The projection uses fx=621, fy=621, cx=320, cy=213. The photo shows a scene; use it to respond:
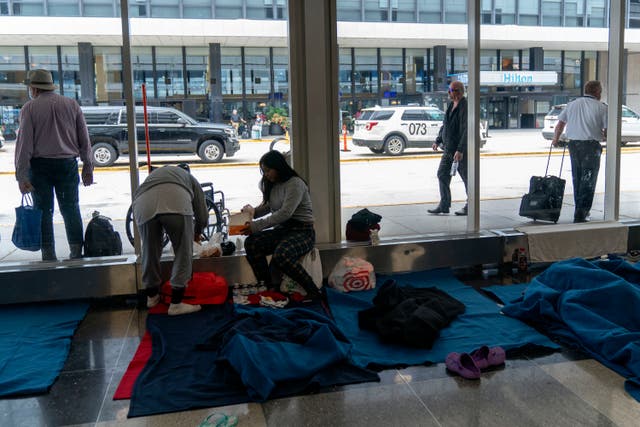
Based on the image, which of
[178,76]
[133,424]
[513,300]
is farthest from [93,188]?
[513,300]

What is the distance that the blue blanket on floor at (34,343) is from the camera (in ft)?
11.0

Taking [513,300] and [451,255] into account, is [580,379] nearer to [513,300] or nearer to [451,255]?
[513,300]

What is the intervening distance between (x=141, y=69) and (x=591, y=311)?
12.2 feet

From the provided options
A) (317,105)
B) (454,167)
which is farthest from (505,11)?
(317,105)

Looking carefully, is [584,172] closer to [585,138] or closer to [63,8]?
[585,138]

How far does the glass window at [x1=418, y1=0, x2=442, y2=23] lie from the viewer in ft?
18.1

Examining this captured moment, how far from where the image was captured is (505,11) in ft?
18.6

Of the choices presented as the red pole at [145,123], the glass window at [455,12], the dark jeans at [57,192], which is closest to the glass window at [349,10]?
the glass window at [455,12]

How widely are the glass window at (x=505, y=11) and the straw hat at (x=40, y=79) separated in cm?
389

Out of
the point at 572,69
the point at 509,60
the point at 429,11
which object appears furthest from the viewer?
the point at 572,69

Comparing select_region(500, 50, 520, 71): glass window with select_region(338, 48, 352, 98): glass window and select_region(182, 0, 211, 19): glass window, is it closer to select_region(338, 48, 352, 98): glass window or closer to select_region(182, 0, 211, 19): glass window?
select_region(338, 48, 352, 98): glass window

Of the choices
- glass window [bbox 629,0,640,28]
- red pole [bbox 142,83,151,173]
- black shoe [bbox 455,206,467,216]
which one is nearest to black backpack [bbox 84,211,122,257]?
red pole [bbox 142,83,151,173]

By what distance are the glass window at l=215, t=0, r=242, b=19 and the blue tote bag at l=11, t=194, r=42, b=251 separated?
2.12 metres

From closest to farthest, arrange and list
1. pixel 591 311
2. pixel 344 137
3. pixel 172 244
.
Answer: pixel 591 311 → pixel 172 244 → pixel 344 137
